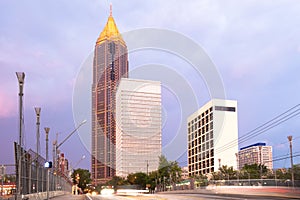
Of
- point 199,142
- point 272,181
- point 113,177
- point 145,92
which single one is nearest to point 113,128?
point 145,92

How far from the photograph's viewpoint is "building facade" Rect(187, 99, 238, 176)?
169 metres

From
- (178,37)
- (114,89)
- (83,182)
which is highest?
(178,37)

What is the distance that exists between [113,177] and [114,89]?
173363 mm

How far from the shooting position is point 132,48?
2458 centimetres

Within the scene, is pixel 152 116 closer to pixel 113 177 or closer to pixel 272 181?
pixel 272 181

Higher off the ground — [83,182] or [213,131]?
[213,131]

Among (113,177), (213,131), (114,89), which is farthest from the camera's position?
(113,177)

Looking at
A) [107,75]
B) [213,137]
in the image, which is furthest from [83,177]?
[107,75]

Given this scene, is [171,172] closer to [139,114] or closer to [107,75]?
[107,75]

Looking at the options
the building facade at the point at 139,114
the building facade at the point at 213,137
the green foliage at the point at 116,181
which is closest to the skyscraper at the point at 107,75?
the building facade at the point at 139,114

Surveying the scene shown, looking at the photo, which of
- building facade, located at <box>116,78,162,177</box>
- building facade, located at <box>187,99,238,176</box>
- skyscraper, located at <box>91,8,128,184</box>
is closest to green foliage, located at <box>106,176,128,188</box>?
building facade, located at <box>187,99,238,176</box>

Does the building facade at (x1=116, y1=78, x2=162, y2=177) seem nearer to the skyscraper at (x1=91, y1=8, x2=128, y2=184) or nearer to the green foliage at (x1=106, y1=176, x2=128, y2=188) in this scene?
the skyscraper at (x1=91, y1=8, x2=128, y2=184)

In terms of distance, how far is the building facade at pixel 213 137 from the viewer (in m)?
A: 169

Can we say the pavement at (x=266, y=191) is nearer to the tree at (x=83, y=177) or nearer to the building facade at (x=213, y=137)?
the building facade at (x=213, y=137)
